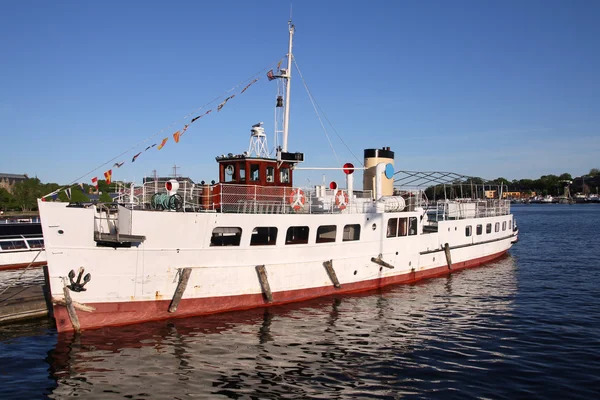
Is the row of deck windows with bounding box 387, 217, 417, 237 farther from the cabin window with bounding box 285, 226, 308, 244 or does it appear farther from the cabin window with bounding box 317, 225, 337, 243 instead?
the cabin window with bounding box 285, 226, 308, 244

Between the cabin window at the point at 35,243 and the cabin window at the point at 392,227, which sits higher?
the cabin window at the point at 392,227

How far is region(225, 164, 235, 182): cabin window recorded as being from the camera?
20.7 metres

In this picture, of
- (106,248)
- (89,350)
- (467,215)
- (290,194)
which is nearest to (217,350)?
(89,350)

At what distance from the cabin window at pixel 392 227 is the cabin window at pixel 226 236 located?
347 inches

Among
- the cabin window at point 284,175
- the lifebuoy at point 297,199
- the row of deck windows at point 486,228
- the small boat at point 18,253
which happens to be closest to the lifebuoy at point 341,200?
the lifebuoy at point 297,199

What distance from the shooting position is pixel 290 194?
20500 millimetres

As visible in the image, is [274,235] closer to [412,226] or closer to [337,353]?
[337,353]

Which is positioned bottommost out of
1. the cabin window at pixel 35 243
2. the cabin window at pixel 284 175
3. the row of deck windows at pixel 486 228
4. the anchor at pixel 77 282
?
the cabin window at pixel 35 243

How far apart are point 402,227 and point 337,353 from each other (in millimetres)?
11482

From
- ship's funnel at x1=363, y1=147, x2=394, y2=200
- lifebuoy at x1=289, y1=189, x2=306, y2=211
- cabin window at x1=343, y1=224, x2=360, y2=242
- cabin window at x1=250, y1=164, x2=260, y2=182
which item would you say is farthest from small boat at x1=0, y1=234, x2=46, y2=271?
ship's funnel at x1=363, y1=147, x2=394, y2=200

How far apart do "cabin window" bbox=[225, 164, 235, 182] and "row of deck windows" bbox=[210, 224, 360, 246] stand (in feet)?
9.56

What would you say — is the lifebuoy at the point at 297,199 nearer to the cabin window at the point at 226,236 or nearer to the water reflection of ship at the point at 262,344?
the cabin window at the point at 226,236

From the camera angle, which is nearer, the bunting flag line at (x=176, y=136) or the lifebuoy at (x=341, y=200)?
the bunting flag line at (x=176, y=136)

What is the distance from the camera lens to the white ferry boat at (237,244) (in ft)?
48.5
